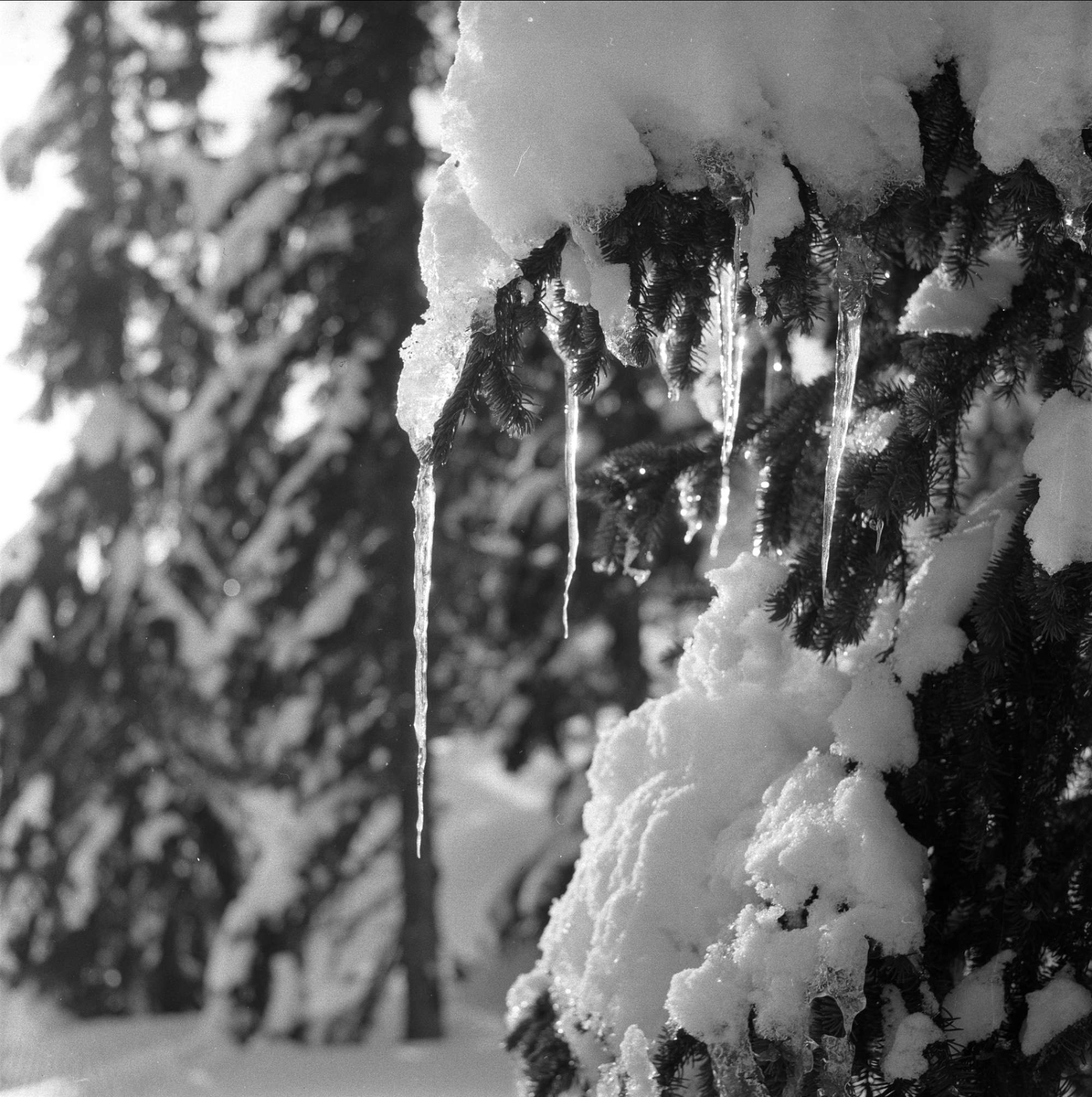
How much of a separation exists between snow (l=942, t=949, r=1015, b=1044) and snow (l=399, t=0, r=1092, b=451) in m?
1.37

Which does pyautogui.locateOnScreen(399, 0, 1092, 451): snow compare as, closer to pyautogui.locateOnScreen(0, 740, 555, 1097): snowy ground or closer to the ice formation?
the ice formation

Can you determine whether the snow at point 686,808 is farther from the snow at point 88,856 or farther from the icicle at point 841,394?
the snow at point 88,856

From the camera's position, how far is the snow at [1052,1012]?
7.18 ft

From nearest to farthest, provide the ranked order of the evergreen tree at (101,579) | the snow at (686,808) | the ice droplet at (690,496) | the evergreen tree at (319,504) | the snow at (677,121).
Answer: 1. the snow at (677,121)
2. the snow at (686,808)
3. the ice droplet at (690,496)
4. the evergreen tree at (319,504)
5. the evergreen tree at (101,579)

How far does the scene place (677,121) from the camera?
6.88ft

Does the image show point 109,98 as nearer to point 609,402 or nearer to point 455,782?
point 609,402

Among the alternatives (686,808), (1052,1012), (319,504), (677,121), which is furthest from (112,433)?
(1052,1012)

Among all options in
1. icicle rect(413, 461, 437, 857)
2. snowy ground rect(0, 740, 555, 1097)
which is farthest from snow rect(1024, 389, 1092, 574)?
snowy ground rect(0, 740, 555, 1097)

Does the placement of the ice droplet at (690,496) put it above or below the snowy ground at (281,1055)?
above

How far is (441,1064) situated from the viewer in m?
10.2

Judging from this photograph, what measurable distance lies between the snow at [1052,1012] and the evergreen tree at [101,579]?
10.4 meters

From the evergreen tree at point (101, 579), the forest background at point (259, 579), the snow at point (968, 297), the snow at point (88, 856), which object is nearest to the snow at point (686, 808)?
the snow at point (968, 297)

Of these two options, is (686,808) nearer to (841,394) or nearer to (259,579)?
(841,394)

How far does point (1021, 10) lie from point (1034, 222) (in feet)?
1.26
